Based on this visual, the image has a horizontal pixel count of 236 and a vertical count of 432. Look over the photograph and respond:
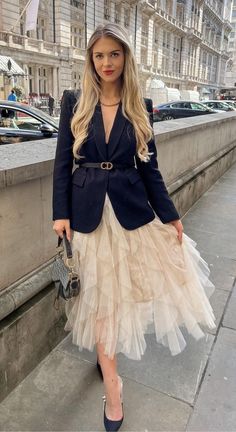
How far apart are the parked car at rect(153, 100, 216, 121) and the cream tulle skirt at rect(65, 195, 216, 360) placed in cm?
1941

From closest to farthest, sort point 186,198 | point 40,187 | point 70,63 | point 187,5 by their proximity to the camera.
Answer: point 40,187 < point 186,198 < point 70,63 < point 187,5

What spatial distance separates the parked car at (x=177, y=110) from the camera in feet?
67.7

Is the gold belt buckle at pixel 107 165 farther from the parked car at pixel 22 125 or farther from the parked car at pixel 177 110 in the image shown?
the parked car at pixel 177 110

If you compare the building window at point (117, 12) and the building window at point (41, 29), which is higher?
the building window at point (117, 12)

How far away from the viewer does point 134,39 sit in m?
47.5

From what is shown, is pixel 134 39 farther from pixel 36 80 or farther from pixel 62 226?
pixel 62 226

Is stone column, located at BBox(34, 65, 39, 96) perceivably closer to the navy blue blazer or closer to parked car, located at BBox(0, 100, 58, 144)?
parked car, located at BBox(0, 100, 58, 144)

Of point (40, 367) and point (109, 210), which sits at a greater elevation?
point (109, 210)

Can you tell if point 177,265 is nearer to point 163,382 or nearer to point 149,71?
point 163,382

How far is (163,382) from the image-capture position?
7.64 ft

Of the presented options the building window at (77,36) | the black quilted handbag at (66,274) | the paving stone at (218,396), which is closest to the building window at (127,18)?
the building window at (77,36)

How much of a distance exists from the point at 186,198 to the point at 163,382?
3.53 meters

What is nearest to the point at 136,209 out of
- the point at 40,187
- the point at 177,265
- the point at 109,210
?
the point at 109,210

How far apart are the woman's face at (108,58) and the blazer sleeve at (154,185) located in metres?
0.25
